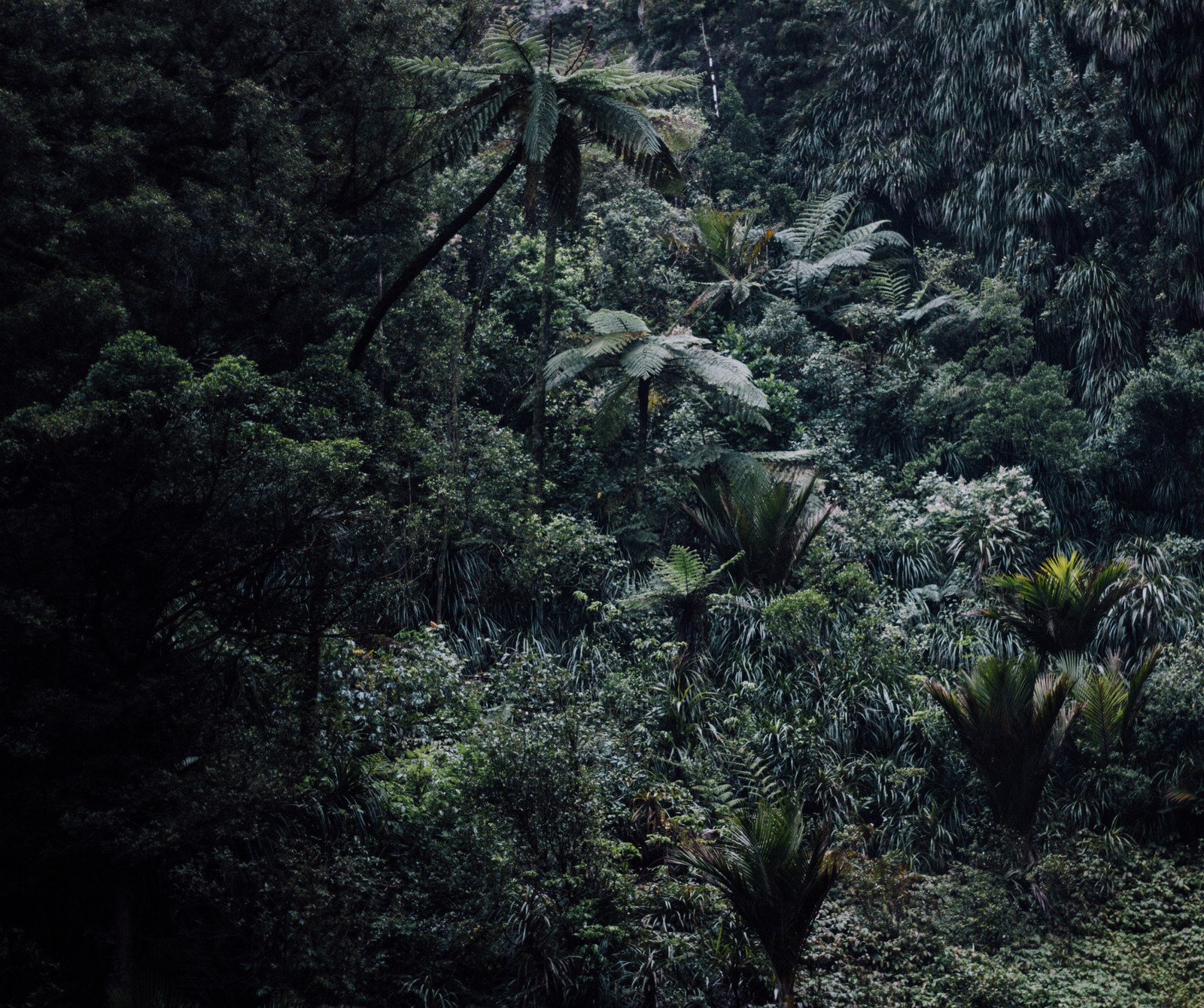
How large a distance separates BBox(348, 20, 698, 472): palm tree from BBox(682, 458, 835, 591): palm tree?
400 cm

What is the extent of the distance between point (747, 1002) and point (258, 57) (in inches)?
449

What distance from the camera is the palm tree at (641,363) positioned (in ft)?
41.2

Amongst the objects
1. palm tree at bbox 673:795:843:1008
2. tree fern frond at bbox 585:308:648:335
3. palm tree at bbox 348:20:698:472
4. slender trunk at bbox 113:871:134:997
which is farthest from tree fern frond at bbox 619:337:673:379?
slender trunk at bbox 113:871:134:997

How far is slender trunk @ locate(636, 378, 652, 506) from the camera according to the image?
43.4 ft

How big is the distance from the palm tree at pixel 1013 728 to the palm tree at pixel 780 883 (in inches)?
121

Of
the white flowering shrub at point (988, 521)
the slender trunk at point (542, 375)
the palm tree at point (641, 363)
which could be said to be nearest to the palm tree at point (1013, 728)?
the white flowering shrub at point (988, 521)

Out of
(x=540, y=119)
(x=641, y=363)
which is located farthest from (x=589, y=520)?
(x=540, y=119)

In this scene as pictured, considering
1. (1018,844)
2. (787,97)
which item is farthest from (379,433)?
(787,97)

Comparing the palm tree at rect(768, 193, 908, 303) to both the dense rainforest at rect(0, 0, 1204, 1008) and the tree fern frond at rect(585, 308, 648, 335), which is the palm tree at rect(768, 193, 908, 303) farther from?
the tree fern frond at rect(585, 308, 648, 335)

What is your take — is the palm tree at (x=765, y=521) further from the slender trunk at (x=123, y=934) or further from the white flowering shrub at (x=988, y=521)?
the slender trunk at (x=123, y=934)

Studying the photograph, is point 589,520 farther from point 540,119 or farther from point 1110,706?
point 1110,706

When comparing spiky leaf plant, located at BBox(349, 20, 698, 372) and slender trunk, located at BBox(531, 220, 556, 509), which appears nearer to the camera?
spiky leaf plant, located at BBox(349, 20, 698, 372)

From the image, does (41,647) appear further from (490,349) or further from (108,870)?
(490,349)

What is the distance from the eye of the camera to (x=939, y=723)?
10234 millimetres
